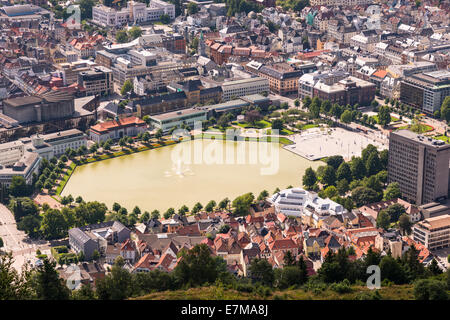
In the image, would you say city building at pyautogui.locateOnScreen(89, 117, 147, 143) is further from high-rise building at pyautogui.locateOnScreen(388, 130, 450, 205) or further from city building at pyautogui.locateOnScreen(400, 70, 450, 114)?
city building at pyautogui.locateOnScreen(400, 70, 450, 114)

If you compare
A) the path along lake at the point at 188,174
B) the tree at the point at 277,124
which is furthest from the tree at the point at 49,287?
the tree at the point at 277,124

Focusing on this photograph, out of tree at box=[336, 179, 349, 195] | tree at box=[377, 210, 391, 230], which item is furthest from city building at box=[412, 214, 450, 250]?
tree at box=[336, 179, 349, 195]

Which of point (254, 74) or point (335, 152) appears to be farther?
point (254, 74)

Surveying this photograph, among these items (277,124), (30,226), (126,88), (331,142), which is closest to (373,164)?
(331,142)

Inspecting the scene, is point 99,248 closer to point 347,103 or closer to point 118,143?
point 118,143

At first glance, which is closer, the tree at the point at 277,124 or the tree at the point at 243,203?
the tree at the point at 243,203

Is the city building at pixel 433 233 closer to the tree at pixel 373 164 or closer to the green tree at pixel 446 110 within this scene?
the tree at pixel 373 164

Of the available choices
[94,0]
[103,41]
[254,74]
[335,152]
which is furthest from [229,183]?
[94,0]

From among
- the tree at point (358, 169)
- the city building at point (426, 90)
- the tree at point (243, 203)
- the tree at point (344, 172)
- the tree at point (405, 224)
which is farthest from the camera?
the city building at point (426, 90)
